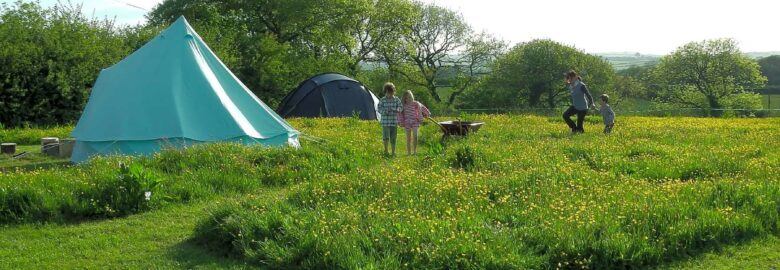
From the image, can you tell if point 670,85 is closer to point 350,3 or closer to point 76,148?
point 350,3

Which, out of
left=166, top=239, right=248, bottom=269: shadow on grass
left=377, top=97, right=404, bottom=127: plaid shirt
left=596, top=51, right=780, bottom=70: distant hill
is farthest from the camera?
left=596, top=51, right=780, bottom=70: distant hill

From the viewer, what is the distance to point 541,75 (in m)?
45.7

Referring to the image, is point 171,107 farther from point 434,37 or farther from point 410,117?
point 434,37

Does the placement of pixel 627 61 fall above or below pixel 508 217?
above

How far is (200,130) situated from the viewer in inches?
501

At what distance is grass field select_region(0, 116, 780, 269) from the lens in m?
5.79

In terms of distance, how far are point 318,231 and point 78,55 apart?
59.4 feet

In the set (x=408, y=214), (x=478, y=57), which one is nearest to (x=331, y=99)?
(x=408, y=214)

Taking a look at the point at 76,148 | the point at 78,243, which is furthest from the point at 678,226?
the point at 76,148

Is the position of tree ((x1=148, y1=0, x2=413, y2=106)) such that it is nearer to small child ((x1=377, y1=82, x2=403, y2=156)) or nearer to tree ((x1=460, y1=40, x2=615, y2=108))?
tree ((x1=460, y1=40, x2=615, y2=108))

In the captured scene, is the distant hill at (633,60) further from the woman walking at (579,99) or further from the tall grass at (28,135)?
the tall grass at (28,135)

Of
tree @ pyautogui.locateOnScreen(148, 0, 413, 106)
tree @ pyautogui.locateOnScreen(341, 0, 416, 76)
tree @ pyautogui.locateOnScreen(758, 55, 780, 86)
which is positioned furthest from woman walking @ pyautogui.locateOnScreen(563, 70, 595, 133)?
tree @ pyautogui.locateOnScreen(758, 55, 780, 86)

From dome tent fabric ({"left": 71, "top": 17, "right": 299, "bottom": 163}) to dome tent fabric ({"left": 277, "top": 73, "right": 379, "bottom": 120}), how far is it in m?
9.98

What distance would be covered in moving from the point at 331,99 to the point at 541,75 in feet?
81.0
